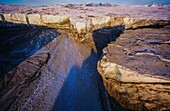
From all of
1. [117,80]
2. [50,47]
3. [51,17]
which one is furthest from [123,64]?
[51,17]

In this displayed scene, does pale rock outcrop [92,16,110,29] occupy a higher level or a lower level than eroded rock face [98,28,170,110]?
higher

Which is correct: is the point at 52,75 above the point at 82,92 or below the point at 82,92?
above

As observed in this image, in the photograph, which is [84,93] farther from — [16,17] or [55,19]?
[16,17]

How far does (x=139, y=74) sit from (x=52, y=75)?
1.87 meters

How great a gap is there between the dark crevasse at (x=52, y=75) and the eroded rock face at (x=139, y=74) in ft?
1.61

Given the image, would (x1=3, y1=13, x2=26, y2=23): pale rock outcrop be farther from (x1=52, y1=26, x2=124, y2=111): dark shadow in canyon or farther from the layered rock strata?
(x1=52, y1=26, x2=124, y2=111): dark shadow in canyon

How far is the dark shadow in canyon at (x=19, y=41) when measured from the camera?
330cm

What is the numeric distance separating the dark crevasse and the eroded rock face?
491mm

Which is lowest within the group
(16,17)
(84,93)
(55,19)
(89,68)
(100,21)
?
(84,93)

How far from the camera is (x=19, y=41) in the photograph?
4387mm

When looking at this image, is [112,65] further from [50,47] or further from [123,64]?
[50,47]

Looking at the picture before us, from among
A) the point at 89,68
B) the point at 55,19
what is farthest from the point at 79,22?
the point at 89,68

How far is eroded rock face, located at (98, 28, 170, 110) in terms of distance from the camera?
195cm

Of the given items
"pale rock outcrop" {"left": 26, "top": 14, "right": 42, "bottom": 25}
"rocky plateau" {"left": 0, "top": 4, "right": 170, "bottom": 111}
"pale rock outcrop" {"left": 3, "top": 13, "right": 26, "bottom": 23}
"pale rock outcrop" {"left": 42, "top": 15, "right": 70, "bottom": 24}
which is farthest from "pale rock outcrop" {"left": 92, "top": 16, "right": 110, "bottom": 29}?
"pale rock outcrop" {"left": 3, "top": 13, "right": 26, "bottom": 23}
